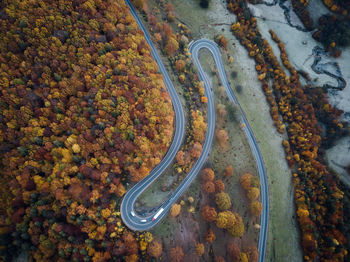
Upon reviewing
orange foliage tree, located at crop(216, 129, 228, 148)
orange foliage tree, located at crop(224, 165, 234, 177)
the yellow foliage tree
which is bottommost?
the yellow foliage tree

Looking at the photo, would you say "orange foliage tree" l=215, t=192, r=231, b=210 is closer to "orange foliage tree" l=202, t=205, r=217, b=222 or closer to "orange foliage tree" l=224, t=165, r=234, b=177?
"orange foliage tree" l=202, t=205, r=217, b=222

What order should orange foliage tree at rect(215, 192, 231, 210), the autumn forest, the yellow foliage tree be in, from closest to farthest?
1. the autumn forest
2. the yellow foliage tree
3. orange foliage tree at rect(215, 192, 231, 210)

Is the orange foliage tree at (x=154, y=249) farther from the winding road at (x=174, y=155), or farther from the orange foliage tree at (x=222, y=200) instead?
the orange foliage tree at (x=222, y=200)

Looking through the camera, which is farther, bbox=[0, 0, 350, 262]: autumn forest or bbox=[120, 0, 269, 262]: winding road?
bbox=[120, 0, 269, 262]: winding road

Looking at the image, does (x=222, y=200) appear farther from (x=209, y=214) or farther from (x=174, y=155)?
(x=174, y=155)

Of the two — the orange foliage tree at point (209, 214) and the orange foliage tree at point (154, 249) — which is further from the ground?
the orange foliage tree at point (209, 214)

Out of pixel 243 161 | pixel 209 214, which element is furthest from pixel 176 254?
pixel 243 161

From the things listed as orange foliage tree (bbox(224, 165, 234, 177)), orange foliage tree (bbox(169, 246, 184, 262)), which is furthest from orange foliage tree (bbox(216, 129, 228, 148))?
orange foliage tree (bbox(169, 246, 184, 262))

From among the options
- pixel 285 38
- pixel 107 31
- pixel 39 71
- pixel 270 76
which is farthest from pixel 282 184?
pixel 39 71

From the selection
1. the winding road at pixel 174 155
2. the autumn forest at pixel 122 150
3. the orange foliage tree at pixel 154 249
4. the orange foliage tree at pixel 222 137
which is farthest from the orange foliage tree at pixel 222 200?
the orange foliage tree at pixel 154 249
